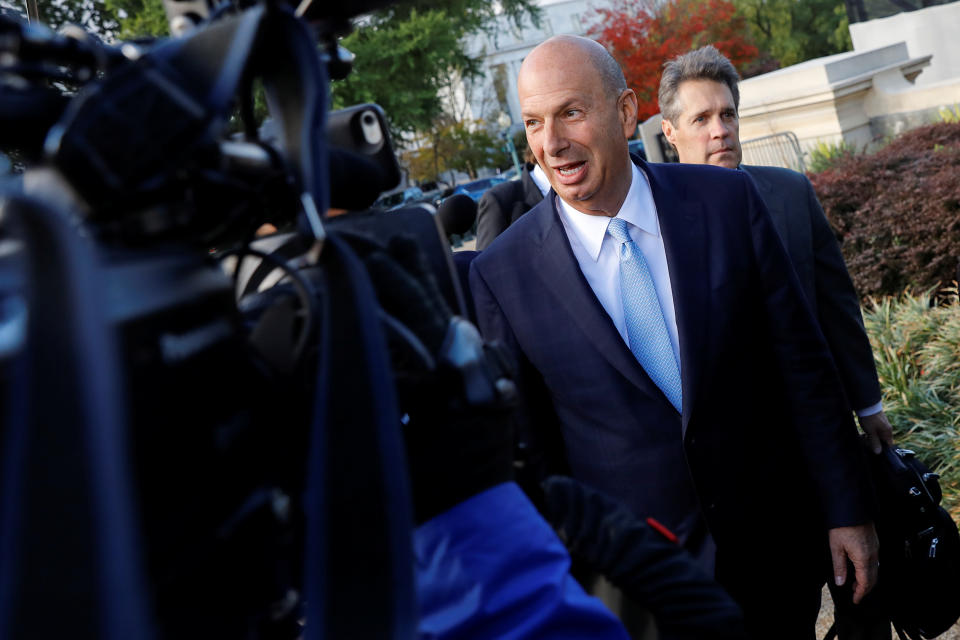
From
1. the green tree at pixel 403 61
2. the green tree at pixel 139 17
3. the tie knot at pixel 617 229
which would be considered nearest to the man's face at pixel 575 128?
the tie knot at pixel 617 229

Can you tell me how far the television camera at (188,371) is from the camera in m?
0.63

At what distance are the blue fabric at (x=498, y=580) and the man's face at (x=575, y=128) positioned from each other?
1908 mm

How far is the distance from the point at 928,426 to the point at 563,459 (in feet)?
9.45

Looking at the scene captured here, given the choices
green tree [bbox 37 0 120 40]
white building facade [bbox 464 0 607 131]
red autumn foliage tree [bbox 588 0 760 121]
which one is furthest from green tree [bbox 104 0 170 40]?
white building facade [bbox 464 0 607 131]

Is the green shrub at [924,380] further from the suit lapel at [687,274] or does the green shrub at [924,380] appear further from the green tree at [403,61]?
the green tree at [403,61]

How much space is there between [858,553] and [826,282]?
1.18m

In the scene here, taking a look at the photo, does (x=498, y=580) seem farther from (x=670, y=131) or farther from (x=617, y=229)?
(x=670, y=131)

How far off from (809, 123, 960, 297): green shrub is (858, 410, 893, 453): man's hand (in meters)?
3.41

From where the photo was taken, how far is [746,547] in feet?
8.55

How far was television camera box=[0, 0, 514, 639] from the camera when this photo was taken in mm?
627

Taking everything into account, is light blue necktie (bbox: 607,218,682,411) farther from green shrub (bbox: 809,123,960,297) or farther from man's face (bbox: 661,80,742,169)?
green shrub (bbox: 809,123,960,297)

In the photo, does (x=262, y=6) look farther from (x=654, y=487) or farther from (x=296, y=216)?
(x=654, y=487)

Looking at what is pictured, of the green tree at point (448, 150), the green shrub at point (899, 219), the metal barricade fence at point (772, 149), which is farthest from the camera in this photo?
the green tree at point (448, 150)

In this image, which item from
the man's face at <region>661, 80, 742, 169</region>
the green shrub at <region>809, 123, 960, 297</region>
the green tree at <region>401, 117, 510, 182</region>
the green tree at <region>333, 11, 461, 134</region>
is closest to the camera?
the man's face at <region>661, 80, 742, 169</region>
